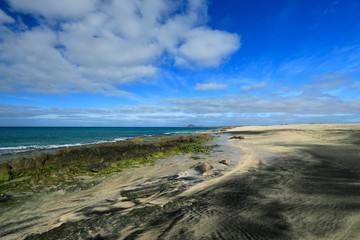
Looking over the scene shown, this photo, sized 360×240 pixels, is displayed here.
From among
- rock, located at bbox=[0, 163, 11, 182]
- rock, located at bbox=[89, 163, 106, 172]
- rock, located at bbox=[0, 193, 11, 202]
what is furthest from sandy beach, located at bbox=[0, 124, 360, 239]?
rock, located at bbox=[0, 163, 11, 182]

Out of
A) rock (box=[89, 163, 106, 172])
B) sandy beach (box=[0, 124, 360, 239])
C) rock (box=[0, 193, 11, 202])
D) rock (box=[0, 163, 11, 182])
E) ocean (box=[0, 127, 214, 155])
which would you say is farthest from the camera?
ocean (box=[0, 127, 214, 155])

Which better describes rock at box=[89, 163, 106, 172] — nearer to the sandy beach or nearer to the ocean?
the sandy beach

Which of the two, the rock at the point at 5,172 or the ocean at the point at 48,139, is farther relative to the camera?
the ocean at the point at 48,139

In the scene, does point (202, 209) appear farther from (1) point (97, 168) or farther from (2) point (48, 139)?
(2) point (48, 139)

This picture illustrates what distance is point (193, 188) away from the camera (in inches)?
342

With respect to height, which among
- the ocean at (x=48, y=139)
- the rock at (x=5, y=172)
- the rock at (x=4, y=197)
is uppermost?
the ocean at (x=48, y=139)

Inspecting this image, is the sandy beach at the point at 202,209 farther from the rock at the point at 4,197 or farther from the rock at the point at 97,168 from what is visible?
the rock at the point at 97,168

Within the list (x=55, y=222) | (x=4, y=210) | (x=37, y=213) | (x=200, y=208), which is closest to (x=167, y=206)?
(x=200, y=208)

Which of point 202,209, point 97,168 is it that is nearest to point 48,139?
point 97,168

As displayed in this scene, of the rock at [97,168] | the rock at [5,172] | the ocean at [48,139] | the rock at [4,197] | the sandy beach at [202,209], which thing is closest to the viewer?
the sandy beach at [202,209]

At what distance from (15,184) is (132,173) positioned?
5.63 meters

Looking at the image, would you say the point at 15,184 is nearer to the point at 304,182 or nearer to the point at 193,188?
the point at 193,188

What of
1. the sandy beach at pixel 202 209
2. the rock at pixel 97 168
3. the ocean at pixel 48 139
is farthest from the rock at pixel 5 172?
the ocean at pixel 48 139

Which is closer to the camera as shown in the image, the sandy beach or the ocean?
the sandy beach
